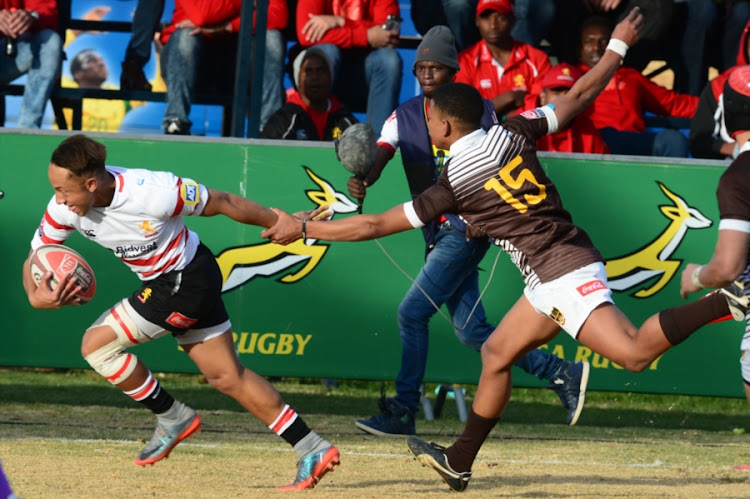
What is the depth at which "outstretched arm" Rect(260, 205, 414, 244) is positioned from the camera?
5.91 m

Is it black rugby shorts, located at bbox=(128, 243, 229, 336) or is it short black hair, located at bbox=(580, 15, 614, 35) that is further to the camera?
short black hair, located at bbox=(580, 15, 614, 35)

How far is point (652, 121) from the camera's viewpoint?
1048cm

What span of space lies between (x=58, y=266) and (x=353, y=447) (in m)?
2.46

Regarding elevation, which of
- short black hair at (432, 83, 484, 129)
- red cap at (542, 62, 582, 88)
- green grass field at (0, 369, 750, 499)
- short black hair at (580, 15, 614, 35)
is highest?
short black hair at (432, 83, 484, 129)

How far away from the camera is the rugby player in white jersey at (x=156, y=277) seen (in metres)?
6.02

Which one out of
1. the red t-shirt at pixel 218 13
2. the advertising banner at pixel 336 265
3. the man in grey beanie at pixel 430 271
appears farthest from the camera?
the red t-shirt at pixel 218 13

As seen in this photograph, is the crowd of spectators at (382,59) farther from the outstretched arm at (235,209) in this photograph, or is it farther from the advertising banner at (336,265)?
the outstretched arm at (235,209)

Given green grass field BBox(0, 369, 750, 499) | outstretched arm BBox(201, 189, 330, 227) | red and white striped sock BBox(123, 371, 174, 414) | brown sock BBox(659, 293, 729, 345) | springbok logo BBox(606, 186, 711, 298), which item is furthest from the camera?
springbok logo BBox(606, 186, 711, 298)

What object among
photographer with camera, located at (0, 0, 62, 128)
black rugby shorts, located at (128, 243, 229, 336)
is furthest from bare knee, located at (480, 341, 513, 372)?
photographer with camera, located at (0, 0, 62, 128)

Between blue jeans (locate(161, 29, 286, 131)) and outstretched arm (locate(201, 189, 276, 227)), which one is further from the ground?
outstretched arm (locate(201, 189, 276, 227))

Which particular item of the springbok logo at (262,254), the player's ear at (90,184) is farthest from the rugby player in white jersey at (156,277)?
the springbok logo at (262,254)

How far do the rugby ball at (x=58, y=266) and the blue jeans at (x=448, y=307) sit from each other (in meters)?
2.59

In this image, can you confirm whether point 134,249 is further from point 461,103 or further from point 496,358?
point 496,358

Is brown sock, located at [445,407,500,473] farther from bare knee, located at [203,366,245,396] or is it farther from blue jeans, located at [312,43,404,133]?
blue jeans, located at [312,43,404,133]
